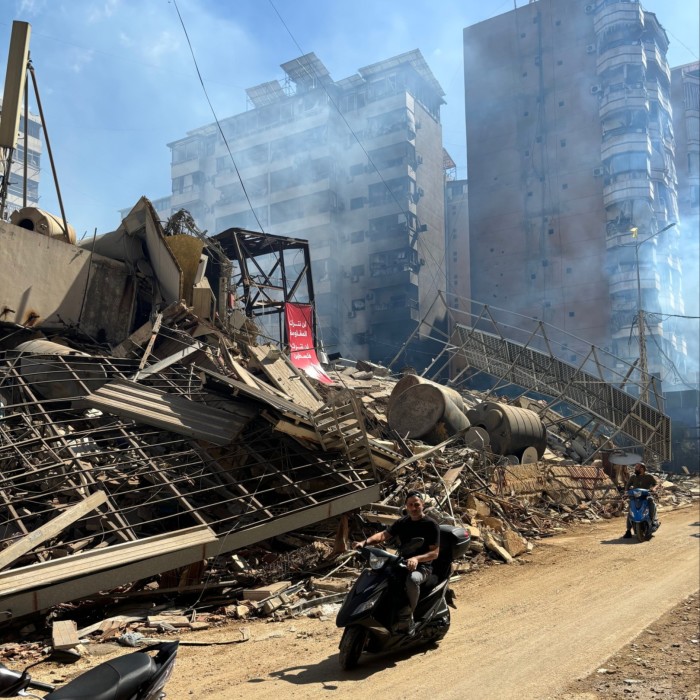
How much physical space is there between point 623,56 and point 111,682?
208 feet

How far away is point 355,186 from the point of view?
6756cm

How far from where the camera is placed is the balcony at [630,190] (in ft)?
179

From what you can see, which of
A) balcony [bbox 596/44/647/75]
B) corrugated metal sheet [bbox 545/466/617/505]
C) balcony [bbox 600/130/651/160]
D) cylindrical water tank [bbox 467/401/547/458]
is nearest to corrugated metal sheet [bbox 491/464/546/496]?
corrugated metal sheet [bbox 545/466/617/505]

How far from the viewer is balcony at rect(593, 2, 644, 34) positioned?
5491cm

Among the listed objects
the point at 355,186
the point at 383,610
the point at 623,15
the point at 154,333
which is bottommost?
the point at 383,610

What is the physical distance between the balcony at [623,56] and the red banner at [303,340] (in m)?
46.3

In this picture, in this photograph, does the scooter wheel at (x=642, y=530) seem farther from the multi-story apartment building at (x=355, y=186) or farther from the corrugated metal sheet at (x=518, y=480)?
the multi-story apartment building at (x=355, y=186)

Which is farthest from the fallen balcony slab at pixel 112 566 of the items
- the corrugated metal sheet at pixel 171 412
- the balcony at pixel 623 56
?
the balcony at pixel 623 56

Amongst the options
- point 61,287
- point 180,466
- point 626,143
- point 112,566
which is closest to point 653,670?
point 112,566

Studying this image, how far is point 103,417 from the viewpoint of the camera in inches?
390

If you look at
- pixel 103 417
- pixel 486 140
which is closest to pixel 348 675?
pixel 103 417

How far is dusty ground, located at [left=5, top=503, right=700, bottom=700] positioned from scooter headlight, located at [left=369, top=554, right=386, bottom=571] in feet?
2.74

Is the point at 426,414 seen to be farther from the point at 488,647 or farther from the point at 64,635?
the point at 64,635

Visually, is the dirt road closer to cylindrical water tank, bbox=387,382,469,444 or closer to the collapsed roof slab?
the collapsed roof slab
